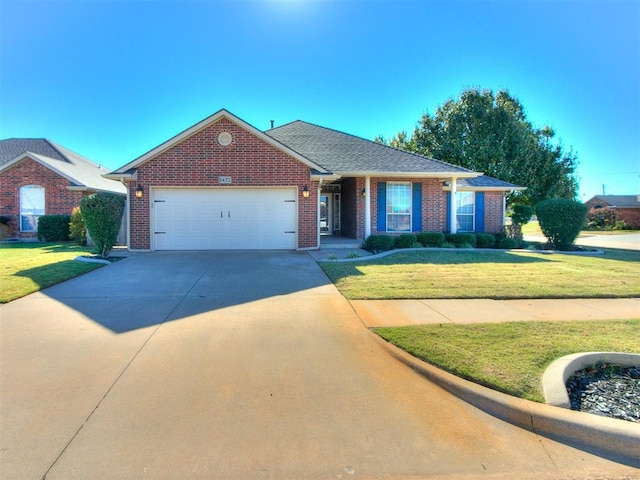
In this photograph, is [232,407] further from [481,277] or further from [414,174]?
[414,174]

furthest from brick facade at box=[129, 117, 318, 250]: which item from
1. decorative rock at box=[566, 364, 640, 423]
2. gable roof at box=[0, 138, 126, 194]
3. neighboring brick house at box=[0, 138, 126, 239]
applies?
decorative rock at box=[566, 364, 640, 423]

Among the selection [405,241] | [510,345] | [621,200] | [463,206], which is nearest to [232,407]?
[510,345]

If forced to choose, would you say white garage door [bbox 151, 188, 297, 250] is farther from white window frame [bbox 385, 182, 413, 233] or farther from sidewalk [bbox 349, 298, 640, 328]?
sidewalk [bbox 349, 298, 640, 328]

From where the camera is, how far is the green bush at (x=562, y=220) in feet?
47.1

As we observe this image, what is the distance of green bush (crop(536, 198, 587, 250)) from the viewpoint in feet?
47.1

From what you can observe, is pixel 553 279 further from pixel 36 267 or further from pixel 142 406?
pixel 36 267

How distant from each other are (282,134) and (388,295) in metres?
13.7

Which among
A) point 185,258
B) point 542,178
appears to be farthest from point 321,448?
point 542,178

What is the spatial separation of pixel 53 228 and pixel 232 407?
1867 centimetres

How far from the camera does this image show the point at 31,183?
18500 millimetres

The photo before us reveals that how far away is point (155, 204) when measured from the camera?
42.7ft

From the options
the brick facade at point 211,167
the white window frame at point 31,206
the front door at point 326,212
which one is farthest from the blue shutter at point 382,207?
the white window frame at point 31,206

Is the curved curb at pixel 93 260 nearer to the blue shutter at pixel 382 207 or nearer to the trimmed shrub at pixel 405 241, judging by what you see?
the trimmed shrub at pixel 405 241

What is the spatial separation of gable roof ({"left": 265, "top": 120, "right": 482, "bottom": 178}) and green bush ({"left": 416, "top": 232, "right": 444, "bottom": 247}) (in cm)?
236
